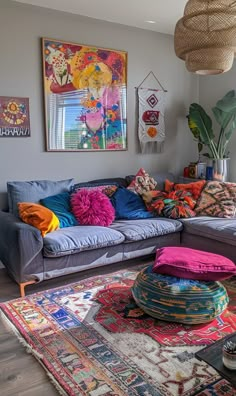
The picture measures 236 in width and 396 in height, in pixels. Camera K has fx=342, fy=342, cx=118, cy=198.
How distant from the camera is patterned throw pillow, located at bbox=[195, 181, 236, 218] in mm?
3590

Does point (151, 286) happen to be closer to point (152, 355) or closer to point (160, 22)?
point (152, 355)

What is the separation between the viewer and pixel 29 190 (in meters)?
3.28

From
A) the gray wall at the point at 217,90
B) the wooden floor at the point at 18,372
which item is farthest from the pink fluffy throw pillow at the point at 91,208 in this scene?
the gray wall at the point at 217,90

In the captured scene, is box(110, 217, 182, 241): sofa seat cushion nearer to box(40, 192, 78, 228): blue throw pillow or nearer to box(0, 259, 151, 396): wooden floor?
box(40, 192, 78, 228): blue throw pillow

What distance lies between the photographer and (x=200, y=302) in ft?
7.30

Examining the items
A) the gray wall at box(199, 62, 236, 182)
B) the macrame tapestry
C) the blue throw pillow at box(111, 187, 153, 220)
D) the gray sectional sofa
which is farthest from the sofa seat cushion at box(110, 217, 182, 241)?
the gray wall at box(199, 62, 236, 182)

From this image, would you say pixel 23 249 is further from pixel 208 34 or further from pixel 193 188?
pixel 193 188

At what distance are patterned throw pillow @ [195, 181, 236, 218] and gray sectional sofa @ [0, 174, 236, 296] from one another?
144 mm

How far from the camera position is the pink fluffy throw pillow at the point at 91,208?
10.8 feet

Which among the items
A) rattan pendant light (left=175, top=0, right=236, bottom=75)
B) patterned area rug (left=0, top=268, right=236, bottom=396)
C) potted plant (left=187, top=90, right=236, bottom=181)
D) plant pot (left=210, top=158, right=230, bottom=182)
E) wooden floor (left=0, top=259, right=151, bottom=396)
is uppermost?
rattan pendant light (left=175, top=0, right=236, bottom=75)

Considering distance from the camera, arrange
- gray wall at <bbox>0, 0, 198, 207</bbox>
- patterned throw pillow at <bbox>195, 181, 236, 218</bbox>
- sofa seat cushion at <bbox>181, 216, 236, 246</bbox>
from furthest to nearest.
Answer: patterned throw pillow at <bbox>195, 181, 236, 218</bbox>
gray wall at <bbox>0, 0, 198, 207</bbox>
sofa seat cushion at <bbox>181, 216, 236, 246</bbox>

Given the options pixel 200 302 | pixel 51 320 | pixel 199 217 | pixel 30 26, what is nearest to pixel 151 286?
pixel 200 302

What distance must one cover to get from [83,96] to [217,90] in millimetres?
1856

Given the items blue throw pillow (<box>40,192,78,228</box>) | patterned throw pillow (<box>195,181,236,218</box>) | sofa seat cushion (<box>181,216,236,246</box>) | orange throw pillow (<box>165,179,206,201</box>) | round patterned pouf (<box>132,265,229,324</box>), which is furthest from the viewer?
orange throw pillow (<box>165,179,206,201</box>)
